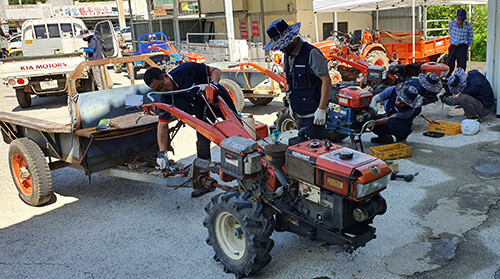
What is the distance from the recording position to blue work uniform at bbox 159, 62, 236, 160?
507cm

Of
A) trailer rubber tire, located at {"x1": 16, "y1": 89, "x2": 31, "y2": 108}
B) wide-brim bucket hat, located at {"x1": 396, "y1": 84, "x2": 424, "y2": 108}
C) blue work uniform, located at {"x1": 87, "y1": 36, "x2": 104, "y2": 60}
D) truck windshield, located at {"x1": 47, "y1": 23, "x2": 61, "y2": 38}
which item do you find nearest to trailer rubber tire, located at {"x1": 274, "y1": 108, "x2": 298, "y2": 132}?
wide-brim bucket hat, located at {"x1": 396, "y1": 84, "x2": 424, "y2": 108}

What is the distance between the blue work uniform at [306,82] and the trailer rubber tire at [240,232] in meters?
1.01

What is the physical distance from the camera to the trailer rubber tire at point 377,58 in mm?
11875

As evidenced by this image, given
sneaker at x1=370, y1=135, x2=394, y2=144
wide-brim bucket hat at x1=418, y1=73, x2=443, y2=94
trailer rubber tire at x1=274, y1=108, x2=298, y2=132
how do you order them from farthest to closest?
trailer rubber tire at x1=274, y1=108, x2=298, y2=132
sneaker at x1=370, y1=135, x2=394, y2=144
wide-brim bucket hat at x1=418, y1=73, x2=443, y2=94

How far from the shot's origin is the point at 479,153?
6309 millimetres

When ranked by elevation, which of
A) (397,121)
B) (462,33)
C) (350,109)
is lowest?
(397,121)

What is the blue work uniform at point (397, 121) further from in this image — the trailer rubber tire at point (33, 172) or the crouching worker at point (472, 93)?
the trailer rubber tire at point (33, 172)

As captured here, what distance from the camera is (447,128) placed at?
7.26 m

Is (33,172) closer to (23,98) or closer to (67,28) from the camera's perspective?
(23,98)

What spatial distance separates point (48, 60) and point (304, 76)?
9.27m

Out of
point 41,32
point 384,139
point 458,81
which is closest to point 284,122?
point 384,139

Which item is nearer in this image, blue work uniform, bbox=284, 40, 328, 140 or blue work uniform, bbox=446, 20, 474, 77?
blue work uniform, bbox=284, 40, 328, 140

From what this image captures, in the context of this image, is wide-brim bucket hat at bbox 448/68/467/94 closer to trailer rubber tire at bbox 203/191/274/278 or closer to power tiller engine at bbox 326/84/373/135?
power tiller engine at bbox 326/84/373/135

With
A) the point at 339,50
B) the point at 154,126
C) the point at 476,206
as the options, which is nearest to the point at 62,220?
the point at 154,126
